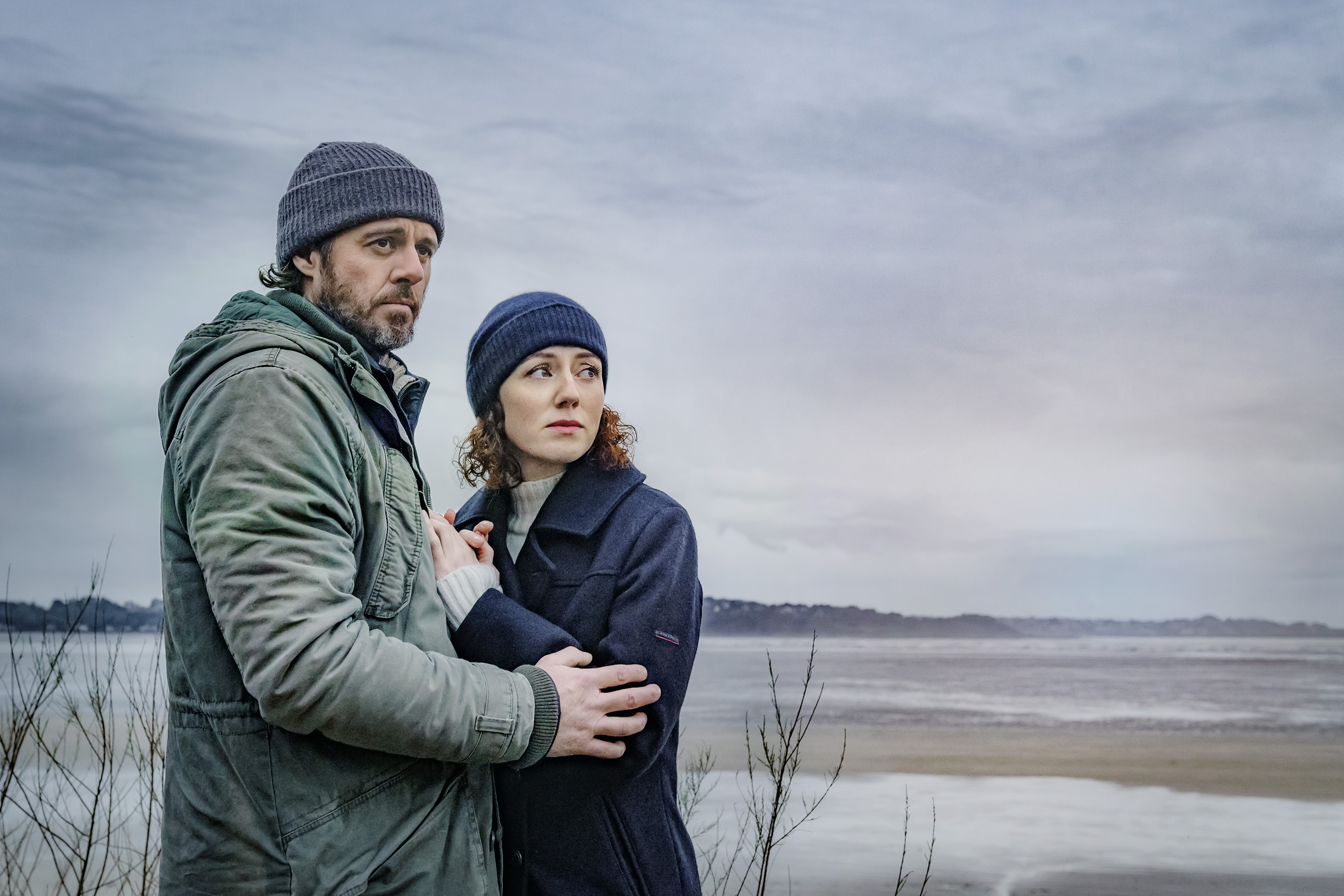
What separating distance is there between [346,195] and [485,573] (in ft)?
2.60

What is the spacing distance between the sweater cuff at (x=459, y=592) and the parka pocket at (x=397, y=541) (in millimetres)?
129

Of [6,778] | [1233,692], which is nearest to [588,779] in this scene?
[6,778]

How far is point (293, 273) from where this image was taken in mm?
2127

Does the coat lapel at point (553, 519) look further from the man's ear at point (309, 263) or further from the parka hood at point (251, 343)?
the man's ear at point (309, 263)

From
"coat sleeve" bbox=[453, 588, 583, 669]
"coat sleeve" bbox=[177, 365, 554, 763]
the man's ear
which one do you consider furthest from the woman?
the man's ear

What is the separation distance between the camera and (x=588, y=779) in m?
1.94

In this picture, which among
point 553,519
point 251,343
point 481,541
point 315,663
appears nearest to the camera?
point 315,663

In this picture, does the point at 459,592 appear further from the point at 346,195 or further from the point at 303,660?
the point at 346,195

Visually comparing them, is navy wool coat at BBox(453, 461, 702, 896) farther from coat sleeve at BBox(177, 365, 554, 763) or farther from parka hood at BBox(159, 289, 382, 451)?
parka hood at BBox(159, 289, 382, 451)

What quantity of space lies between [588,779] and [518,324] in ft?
3.05

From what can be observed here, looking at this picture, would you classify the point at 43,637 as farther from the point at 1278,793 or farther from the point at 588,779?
the point at 1278,793

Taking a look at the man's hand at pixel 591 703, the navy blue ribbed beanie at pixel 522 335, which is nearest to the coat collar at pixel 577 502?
the navy blue ribbed beanie at pixel 522 335

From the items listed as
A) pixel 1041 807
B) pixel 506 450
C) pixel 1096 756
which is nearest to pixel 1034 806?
pixel 1041 807

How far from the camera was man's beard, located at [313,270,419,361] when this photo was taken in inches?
78.6
